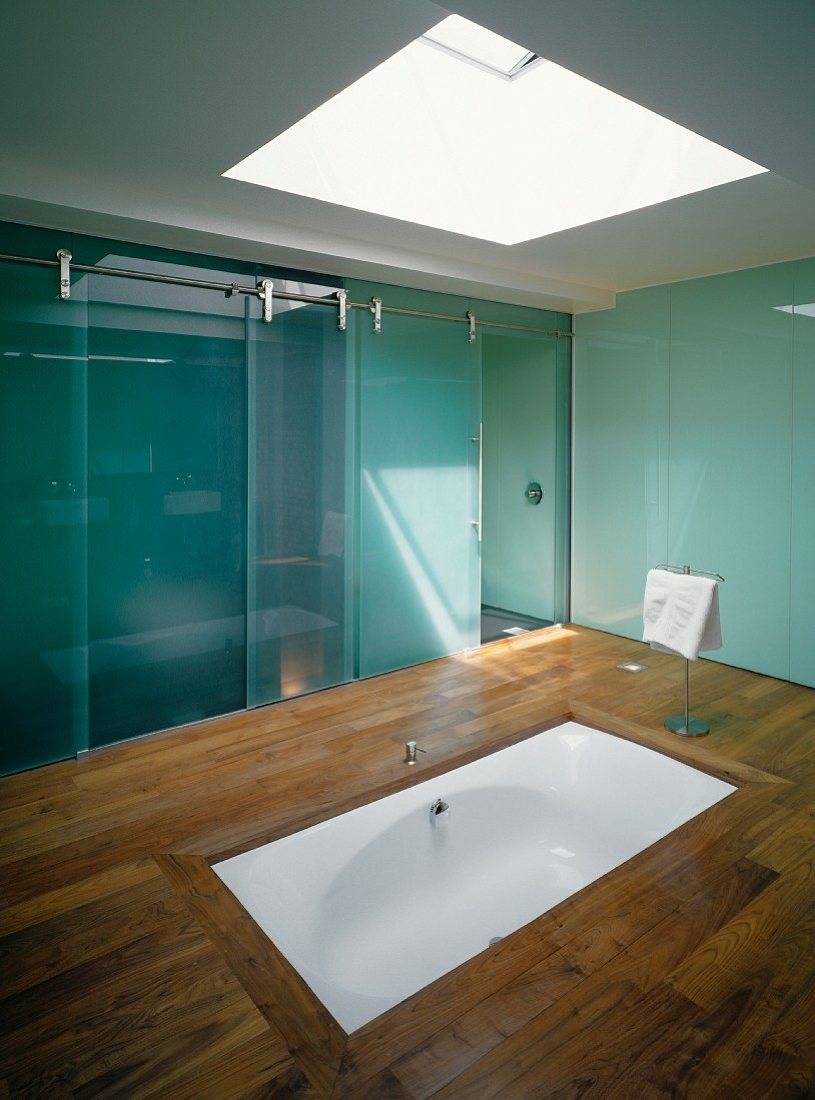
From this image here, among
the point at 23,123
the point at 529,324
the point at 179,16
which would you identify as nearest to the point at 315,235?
the point at 23,123

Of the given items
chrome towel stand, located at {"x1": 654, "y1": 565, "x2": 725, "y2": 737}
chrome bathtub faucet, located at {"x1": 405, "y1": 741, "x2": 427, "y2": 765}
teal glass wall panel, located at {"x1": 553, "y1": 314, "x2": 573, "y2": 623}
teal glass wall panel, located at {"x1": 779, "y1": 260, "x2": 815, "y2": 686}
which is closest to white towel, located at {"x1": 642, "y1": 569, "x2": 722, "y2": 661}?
chrome towel stand, located at {"x1": 654, "y1": 565, "x2": 725, "y2": 737}

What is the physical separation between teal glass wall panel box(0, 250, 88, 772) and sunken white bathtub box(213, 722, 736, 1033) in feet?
4.28

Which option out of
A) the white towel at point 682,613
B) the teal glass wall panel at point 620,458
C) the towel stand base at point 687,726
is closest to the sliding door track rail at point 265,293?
the teal glass wall panel at point 620,458

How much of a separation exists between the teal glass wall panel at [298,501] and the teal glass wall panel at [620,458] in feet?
6.47

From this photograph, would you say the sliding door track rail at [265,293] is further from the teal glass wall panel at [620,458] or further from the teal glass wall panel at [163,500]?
the teal glass wall panel at [620,458]

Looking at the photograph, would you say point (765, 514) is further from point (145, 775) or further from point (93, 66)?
point (93, 66)

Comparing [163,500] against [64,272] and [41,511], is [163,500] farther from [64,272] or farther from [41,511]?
[64,272]

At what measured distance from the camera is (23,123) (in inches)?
94.3

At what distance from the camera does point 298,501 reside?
3.92m

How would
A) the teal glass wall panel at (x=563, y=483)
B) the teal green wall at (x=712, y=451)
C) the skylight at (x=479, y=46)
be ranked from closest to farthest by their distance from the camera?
the skylight at (x=479, y=46), the teal green wall at (x=712, y=451), the teal glass wall panel at (x=563, y=483)

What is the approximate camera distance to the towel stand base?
11.5 ft

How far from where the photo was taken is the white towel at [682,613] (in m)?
3.46

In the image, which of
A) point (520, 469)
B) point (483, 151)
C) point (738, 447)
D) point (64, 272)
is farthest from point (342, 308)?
point (738, 447)

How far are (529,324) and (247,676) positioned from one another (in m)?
2.94
